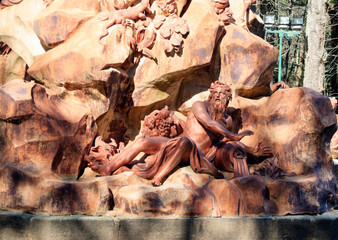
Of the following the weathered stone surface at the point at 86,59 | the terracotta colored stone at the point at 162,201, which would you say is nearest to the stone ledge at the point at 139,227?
the terracotta colored stone at the point at 162,201

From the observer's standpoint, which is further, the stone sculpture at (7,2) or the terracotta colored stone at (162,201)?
the stone sculpture at (7,2)

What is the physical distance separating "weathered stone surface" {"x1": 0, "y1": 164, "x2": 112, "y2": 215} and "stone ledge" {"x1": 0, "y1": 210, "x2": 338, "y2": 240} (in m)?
0.14

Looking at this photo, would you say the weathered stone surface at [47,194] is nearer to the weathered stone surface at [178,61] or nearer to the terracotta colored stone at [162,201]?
the terracotta colored stone at [162,201]

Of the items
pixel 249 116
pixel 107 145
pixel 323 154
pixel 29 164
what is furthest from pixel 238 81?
pixel 29 164

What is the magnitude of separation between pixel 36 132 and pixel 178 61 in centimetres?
207

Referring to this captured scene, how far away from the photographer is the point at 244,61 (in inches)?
296

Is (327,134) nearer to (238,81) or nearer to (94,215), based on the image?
(238,81)

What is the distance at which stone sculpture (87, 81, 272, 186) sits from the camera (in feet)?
20.8

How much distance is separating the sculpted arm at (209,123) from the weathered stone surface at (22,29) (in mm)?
2408

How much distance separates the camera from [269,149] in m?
6.97

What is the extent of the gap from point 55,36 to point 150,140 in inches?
75.2

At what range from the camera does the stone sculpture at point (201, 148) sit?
6.34m

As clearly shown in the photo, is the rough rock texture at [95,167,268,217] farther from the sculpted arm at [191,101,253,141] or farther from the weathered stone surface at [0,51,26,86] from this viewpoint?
the weathered stone surface at [0,51,26,86]

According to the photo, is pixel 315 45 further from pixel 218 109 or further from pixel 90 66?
pixel 90 66
